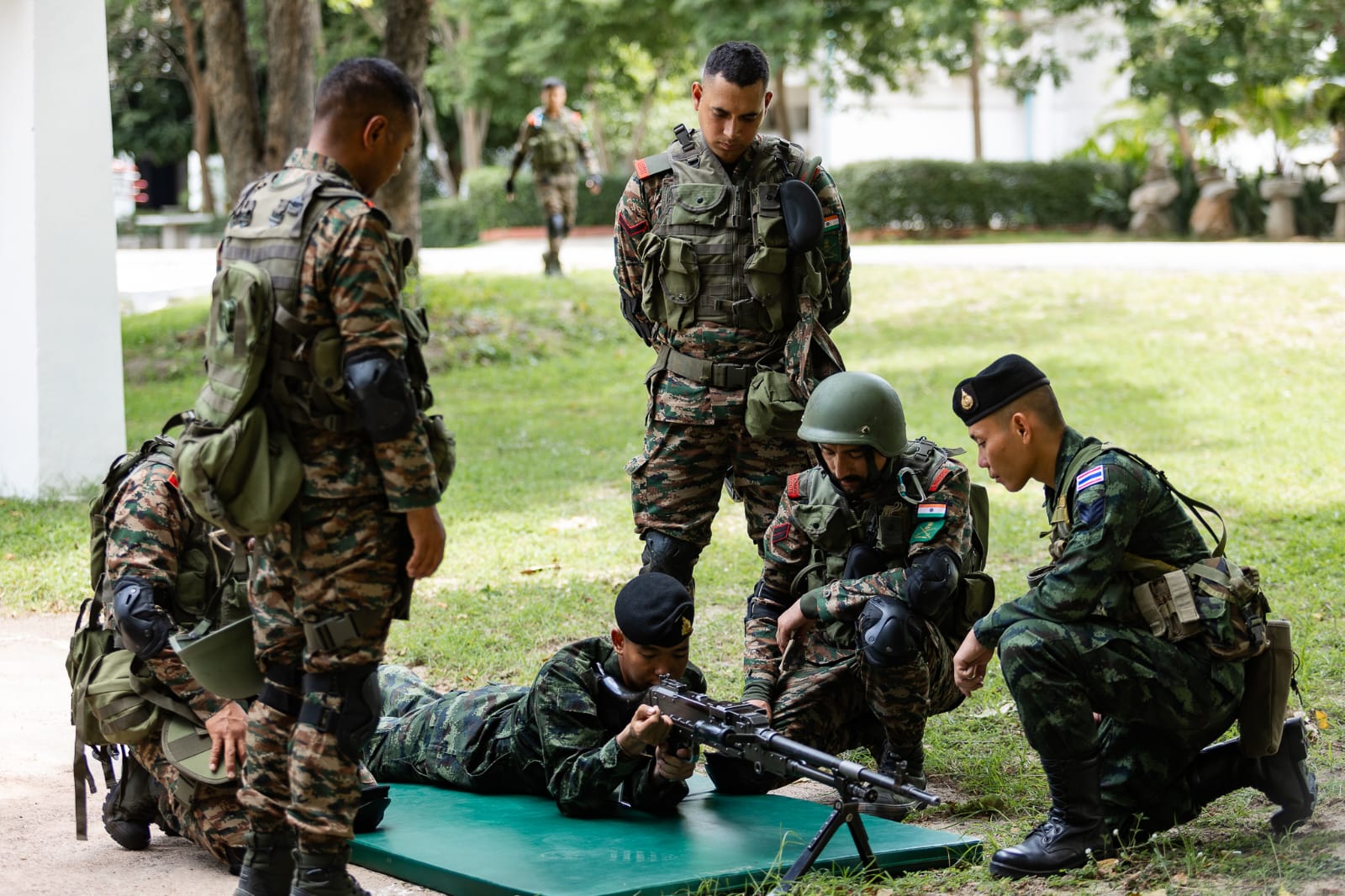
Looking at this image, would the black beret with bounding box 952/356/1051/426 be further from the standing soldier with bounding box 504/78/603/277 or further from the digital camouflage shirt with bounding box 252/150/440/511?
the standing soldier with bounding box 504/78/603/277

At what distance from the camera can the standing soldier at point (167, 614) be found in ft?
13.1

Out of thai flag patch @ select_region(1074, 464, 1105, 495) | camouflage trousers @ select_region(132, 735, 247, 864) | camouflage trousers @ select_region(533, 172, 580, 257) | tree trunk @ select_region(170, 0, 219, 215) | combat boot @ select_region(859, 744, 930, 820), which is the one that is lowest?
combat boot @ select_region(859, 744, 930, 820)

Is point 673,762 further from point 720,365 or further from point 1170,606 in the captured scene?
point 720,365

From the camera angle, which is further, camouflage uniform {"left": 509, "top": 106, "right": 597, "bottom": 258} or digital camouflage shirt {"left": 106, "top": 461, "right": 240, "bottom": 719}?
camouflage uniform {"left": 509, "top": 106, "right": 597, "bottom": 258}

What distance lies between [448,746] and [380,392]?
1708 mm

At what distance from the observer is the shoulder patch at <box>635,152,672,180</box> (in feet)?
17.3

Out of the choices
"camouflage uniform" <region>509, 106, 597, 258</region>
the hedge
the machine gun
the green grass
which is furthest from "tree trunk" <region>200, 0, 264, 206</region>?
the hedge

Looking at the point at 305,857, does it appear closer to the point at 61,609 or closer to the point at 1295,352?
the point at 61,609

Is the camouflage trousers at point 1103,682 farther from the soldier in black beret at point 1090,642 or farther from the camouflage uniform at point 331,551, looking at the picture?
the camouflage uniform at point 331,551

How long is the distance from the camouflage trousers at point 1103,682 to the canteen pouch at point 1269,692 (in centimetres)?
5

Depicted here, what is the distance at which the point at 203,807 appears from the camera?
4.11 meters

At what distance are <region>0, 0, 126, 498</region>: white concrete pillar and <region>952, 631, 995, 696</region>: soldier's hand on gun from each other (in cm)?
684

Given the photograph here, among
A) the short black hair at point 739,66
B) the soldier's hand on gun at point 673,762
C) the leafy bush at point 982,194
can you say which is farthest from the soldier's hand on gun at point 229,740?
the leafy bush at point 982,194

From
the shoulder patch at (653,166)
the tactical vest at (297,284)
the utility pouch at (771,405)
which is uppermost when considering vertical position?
the shoulder patch at (653,166)
